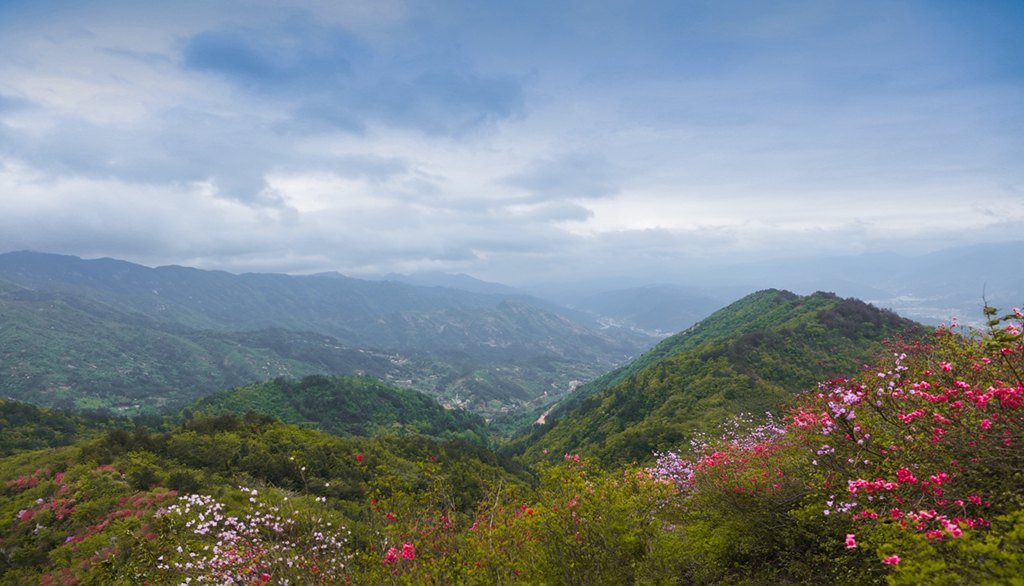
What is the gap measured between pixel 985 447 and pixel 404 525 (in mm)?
10641

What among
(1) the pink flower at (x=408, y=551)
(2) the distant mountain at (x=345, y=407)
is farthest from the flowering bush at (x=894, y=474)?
(2) the distant mountain at (x=345, y=407)

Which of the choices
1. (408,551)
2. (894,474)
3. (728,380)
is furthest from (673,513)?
(728,380)

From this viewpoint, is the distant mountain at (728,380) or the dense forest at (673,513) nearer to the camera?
the dense forest at (673,513)

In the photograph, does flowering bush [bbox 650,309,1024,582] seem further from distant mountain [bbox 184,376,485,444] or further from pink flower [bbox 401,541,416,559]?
distant mountain [bbox 184,376,485,444]

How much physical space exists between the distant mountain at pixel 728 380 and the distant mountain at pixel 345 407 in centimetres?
3838

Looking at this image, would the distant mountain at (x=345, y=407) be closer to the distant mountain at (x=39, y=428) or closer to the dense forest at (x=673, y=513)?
the distant mountain at (x=39, y=428)

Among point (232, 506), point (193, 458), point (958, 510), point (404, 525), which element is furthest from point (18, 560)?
point (958, 510)

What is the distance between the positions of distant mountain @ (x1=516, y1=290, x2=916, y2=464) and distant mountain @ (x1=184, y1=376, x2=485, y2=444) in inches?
1511

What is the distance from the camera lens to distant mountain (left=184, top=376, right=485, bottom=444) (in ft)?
364

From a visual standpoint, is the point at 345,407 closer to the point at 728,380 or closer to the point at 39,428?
the point at 39,428

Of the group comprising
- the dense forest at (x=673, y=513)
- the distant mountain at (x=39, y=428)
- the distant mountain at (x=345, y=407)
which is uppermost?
the dense forest at (x=673, y=513)

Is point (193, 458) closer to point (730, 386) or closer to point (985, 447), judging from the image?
point (985, 447)

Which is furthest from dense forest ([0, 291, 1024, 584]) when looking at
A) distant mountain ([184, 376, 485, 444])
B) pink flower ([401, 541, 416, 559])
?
distant mountain ([184, 376, 485, 444])

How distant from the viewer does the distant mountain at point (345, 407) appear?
11106cm
